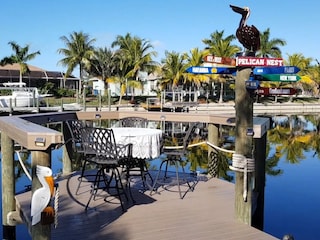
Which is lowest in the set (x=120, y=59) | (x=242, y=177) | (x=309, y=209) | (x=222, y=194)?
(x=309, y=209)

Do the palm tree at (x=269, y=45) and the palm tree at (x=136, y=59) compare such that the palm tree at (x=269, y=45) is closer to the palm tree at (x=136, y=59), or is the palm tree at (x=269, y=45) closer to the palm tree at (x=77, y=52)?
the palm tree at (x=136, y=59)

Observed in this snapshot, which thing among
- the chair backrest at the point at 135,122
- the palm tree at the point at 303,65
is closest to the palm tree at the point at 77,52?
the palm tree at the point at 303,65

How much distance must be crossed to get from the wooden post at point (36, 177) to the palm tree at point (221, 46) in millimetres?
37243

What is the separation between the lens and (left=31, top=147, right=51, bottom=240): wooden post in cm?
288

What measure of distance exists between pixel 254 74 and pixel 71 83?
47.6m

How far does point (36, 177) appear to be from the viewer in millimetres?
2902

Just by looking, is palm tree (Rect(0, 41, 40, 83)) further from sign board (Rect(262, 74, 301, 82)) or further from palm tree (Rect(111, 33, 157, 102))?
sign board (Rect(262, 74, 301, 82))

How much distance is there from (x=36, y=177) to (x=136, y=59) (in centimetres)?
3644

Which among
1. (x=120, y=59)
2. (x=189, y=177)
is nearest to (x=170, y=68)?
(x=120, y=59)

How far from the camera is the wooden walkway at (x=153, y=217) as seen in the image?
3.85 metres

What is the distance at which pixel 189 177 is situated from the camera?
6.49 meters

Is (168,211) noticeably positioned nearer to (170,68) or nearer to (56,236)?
(56,236)

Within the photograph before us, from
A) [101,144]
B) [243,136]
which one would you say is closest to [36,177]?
[101,144]

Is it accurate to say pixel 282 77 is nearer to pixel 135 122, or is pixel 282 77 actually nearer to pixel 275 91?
pixel 275 91
